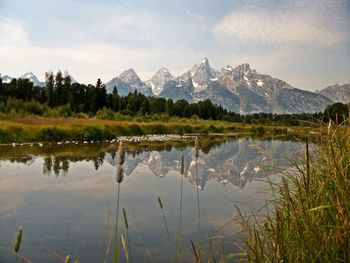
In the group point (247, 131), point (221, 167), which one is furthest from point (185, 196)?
point (247, 131)

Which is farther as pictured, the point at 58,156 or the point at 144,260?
the point at 58,156

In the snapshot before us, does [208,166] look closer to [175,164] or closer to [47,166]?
[175,164]

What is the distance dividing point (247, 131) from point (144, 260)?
151 ft

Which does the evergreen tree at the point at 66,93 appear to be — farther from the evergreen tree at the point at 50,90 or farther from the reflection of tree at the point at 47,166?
the reflection of tree at the point at 47,166

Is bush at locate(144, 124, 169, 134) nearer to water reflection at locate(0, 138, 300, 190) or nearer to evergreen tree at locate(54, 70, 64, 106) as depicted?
water reflection at locate(0, 138, 300, 190)

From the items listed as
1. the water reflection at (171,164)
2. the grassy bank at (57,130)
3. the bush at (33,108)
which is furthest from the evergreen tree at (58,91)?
the water reflection at (171,164)

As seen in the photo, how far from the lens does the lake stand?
490 centimetres

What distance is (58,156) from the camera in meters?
14.6

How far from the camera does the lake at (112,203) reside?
16.1ft

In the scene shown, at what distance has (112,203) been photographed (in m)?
7.58

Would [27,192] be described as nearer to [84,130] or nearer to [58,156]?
[58,156]

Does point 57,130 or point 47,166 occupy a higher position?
point 57,130

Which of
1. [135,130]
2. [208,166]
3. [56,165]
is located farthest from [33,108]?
[208,166]

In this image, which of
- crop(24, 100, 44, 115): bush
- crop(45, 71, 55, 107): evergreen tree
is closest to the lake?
crop(24, 100, 44, 115): bush
